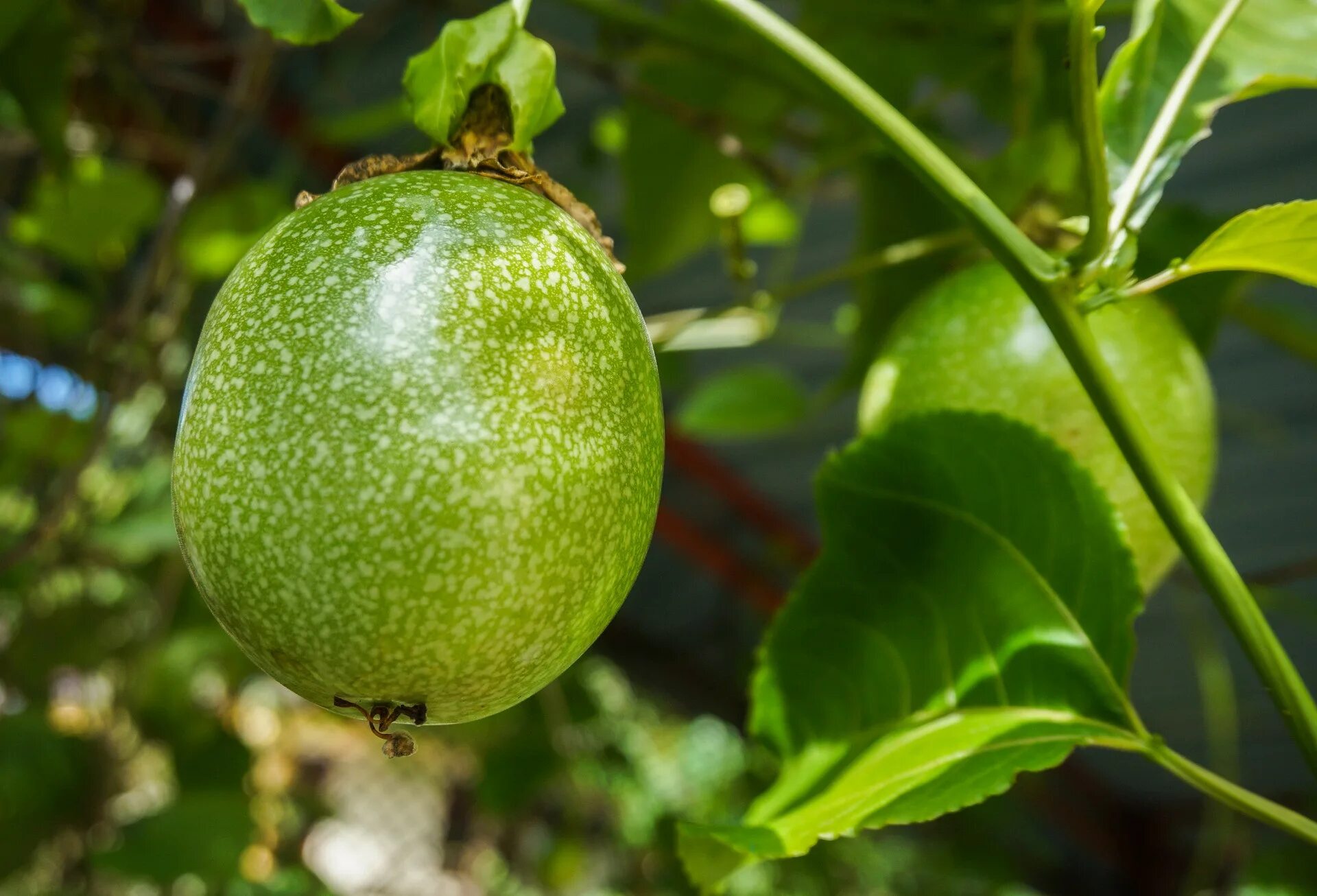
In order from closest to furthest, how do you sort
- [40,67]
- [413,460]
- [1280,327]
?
[413,460]
[40,67]
[1280,327]

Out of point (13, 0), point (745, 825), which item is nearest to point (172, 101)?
point (13, 0)

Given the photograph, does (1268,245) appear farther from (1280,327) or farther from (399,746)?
(1280,327)

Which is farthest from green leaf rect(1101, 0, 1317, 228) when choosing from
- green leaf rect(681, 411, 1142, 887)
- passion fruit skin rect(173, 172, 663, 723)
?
passion fruit skin rect(173, 172, 663, 723)

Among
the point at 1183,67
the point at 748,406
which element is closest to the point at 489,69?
the point at 1183,67

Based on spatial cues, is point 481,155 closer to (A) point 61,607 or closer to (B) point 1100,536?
(B) point 1100,536

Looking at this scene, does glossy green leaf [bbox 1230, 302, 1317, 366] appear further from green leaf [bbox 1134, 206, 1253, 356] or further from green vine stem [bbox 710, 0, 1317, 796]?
green vine stem [bbox 710, 0, 1317, 796]

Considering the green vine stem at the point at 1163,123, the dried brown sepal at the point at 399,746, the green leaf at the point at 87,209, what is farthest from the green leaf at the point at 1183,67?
the green leaf at the point at 87,209
